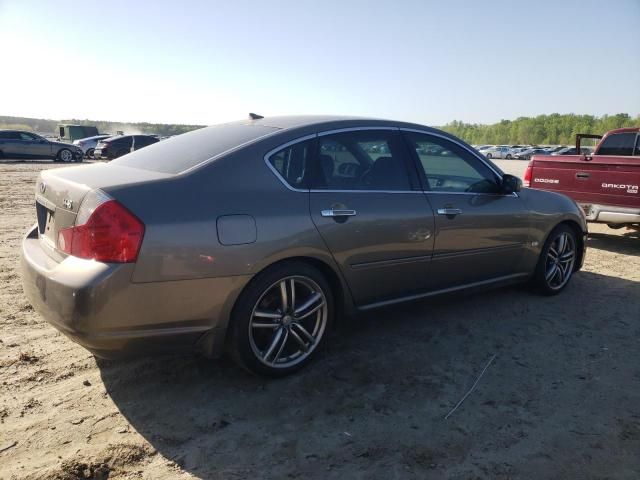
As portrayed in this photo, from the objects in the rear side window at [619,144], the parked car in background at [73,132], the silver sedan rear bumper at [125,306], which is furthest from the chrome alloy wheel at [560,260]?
the parked car in background at [73,132]

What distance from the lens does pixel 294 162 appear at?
10.7ft

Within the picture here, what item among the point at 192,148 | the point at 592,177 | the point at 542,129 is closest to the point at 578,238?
the point at 592,177

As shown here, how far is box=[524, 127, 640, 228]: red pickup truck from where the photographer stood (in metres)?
6.63

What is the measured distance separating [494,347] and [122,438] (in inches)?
103

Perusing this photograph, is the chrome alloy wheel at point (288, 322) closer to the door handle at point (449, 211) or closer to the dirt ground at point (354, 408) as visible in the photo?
the dirt ground at point (354, 408)

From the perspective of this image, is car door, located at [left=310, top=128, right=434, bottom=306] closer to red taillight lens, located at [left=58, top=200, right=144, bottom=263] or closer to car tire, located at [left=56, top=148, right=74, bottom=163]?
red taillight lens, located at [left=58, top=200, right=144, bottom=263]

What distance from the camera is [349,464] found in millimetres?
2410

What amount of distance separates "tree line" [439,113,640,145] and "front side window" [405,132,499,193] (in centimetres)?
10932

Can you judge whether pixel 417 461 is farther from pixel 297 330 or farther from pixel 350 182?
pixel 350 182

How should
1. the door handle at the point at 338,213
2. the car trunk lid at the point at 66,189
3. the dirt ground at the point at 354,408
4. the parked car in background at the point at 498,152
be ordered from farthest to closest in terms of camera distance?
the parked car in background at the point at 498,152 → the door handle at the point at 338,213 → the car trunk lid at the point at 66,189 → the dirt ground at the point at 354,408

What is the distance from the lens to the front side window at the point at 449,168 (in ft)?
13.0

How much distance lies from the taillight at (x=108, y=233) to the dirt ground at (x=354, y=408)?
0.92 m

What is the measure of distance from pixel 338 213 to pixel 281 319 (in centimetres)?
77

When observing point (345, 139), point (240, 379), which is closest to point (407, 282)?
point (345, 139)
